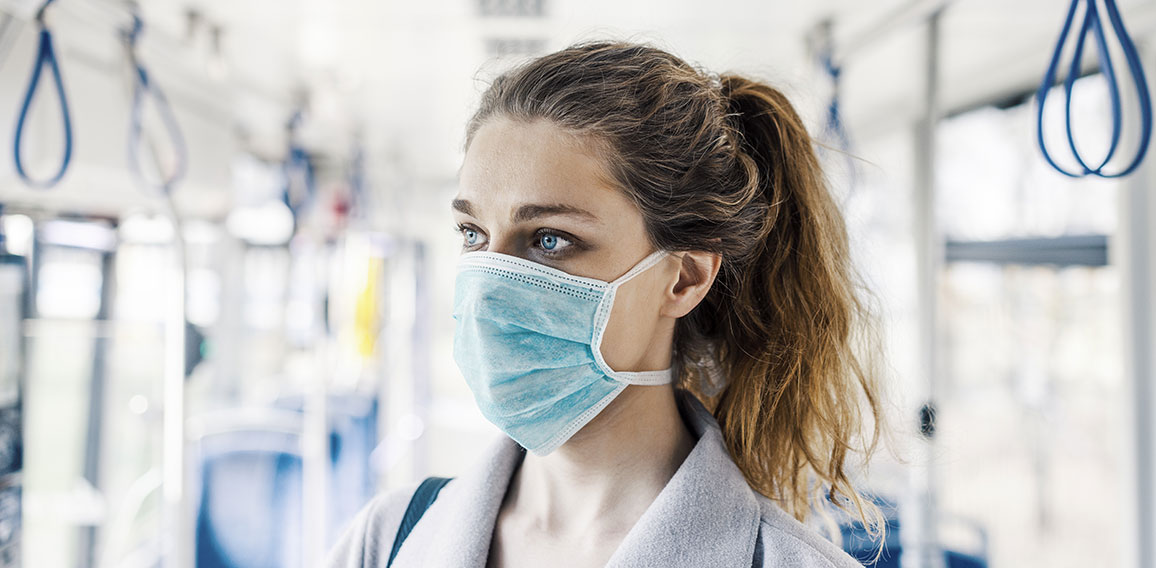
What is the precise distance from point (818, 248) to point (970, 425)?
263 cm

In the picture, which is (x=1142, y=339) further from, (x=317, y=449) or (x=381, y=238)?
(x=381, y=238)

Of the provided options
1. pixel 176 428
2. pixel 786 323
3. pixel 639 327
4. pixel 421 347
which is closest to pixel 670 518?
pixel 639 327

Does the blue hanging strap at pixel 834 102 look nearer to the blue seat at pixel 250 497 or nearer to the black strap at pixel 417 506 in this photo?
the black strap at pixel 417 506

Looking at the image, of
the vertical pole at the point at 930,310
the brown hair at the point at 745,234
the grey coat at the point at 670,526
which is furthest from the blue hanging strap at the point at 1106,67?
the grey coat at the point at 670,526

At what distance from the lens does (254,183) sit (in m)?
4.61

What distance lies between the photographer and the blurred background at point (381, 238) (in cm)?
182

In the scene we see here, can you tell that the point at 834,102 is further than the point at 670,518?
→ Yes

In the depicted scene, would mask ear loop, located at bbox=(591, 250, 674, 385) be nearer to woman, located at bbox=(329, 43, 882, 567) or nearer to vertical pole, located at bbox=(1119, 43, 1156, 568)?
woman, located at bbox=(329, 43, 882, 567)

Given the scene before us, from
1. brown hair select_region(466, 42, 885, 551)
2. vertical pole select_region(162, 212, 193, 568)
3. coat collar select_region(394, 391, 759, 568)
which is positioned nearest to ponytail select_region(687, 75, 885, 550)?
brown hair select_region(466, 42, 885, 551)

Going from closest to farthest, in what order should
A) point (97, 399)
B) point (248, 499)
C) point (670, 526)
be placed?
point (670, 526), point (97, 399), point (248, 499)

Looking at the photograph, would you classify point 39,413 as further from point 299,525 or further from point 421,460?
point 421,460

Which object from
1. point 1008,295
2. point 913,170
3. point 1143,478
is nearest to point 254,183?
point 913,170

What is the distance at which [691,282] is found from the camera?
3.70 feet

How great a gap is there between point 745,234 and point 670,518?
0.41 metres
